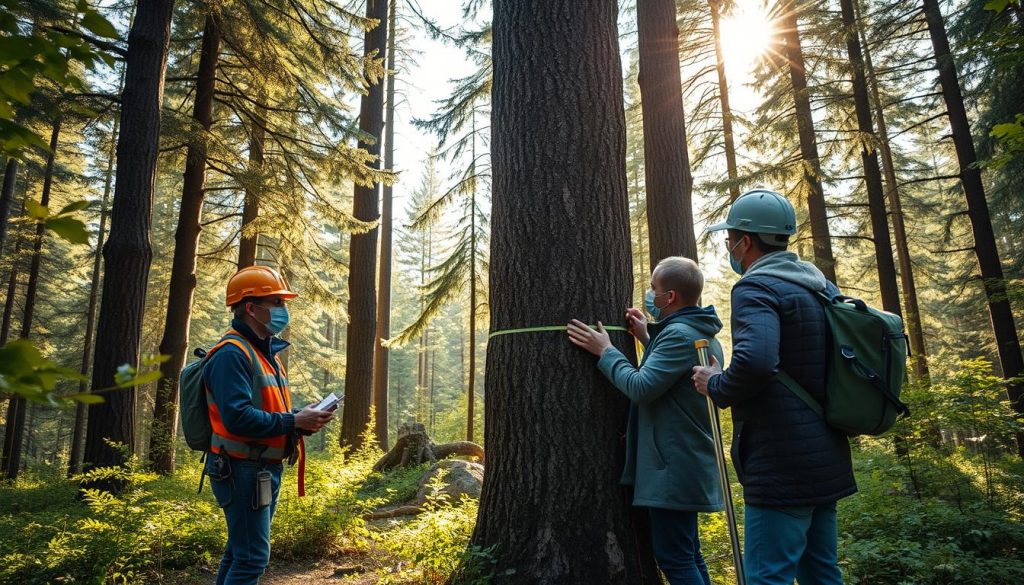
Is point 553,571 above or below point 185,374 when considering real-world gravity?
below

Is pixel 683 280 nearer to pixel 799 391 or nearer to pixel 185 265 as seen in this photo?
pixel 799 391

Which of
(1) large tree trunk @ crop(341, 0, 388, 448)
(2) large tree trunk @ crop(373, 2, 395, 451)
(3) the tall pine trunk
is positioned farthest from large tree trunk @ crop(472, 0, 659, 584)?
(3) the tall pine trunk

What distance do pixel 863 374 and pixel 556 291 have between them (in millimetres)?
1533

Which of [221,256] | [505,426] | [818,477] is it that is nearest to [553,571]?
[505,426]

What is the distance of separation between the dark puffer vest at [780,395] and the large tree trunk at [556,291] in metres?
0.81

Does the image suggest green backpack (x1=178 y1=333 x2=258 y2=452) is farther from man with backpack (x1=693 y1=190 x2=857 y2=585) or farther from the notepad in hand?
man with backpack (x1=693 y1=190 x2=857 y2=585)

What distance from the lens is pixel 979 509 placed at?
5020mm

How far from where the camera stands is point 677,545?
110 inches

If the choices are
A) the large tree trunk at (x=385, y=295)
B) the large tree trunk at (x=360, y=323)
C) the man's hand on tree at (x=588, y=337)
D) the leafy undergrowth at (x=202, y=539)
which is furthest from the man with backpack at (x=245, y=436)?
the large tree trunk at (x=385, y=295)

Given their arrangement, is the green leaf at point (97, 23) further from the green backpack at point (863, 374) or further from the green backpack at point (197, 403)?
the green backpack at point (863, 374)

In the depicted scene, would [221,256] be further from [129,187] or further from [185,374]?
[185,374]

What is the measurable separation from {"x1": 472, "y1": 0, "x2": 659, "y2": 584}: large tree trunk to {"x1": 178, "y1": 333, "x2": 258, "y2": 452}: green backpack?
1.55 m

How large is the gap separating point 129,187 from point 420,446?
6.57m

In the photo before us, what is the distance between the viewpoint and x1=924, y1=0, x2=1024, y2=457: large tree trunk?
10.6 metres
